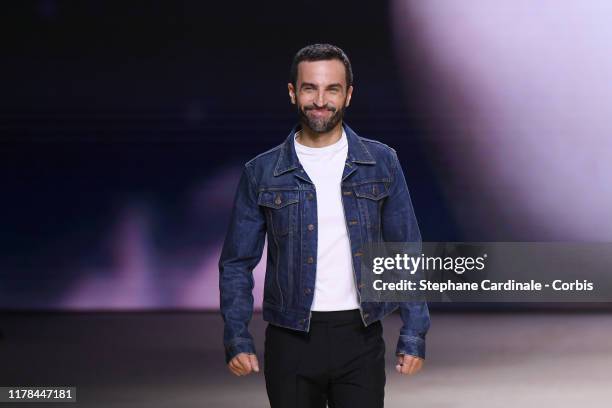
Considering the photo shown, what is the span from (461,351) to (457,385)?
4.17ft

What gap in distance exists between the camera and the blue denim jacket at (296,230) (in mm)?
2805

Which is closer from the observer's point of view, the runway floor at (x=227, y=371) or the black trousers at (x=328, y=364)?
the black trousers at (x=328, y=364)

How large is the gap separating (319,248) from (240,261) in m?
0.22

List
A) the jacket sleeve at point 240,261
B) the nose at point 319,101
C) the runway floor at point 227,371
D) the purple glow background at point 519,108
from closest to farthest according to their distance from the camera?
the nose at point 319,101 < the jacket sleeve at point 240,261 < the runway floor at point 227,371 < the purple glow background at point 519,108

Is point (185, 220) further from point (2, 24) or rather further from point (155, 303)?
point (2, 24)

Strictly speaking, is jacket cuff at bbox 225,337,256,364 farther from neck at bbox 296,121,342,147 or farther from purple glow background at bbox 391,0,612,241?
purple glow background at bbox 391,0,612,241

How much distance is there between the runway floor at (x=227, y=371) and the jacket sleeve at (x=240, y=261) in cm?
285

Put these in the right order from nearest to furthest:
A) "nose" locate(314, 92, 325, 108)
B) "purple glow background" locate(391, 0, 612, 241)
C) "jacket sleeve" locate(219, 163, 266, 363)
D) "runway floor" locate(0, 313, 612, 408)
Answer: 1. "nose" locate(314, 92, 325, 108)
2. "jacket sleeve" locate(219, 163, 266, 363)
3. "runway floor" locate(0, 313, 612, 408)
4. "purple glow background" locate(391, 0, 612, 241)

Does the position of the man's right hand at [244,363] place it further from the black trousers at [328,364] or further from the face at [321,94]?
the face at [321,94]

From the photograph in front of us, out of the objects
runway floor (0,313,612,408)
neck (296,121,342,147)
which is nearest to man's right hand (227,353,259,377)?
neck (296,121,342,147)

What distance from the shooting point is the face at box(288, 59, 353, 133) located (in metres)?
2.80

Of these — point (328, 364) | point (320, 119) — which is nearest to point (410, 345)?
point (328, 364)

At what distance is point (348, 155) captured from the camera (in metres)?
2.87

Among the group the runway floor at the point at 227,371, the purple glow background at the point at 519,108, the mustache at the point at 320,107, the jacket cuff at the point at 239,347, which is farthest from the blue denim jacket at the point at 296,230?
the purple glow background at the point at 519,108
